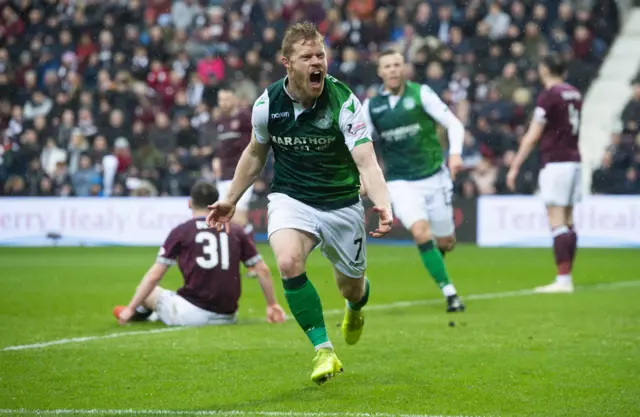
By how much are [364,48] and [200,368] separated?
19519 mm

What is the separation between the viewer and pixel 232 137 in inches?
583

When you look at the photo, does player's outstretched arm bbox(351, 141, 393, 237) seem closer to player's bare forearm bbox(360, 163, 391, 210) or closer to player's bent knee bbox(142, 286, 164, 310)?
player's bare forearm bbox(360, 163, 391, 210)

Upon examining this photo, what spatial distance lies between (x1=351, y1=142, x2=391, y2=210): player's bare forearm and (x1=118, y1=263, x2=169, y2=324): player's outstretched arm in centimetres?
290

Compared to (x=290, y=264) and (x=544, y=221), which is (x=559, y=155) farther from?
(x=544, y=221)

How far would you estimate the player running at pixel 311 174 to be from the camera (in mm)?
6762

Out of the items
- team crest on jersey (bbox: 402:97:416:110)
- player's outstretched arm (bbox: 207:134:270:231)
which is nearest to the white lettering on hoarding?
team crest on jersey (bbox: 402:97:416:110)

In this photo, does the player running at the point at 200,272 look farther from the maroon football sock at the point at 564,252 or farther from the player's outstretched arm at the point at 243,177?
the maroon football sock at the point at 564,252

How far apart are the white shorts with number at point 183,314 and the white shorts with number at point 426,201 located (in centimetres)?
244

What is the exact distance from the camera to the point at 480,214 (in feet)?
71.9

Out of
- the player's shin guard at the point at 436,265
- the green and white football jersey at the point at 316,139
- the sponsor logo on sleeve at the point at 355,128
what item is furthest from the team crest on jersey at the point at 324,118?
the player's shin guard at the point at 436,265

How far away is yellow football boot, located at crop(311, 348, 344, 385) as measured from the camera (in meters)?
6.51

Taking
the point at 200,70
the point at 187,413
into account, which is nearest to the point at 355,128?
the point at 187,413

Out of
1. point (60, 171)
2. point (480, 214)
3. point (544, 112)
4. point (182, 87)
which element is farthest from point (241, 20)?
point (544, 112)

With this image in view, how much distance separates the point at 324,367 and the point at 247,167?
56.2 inches
